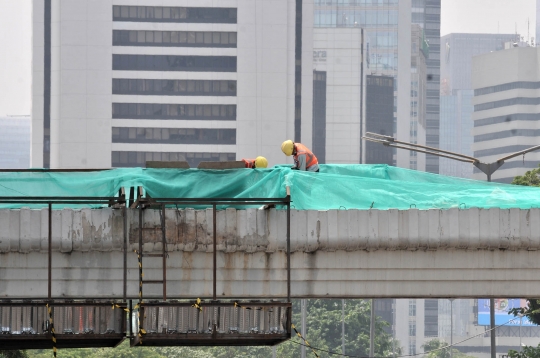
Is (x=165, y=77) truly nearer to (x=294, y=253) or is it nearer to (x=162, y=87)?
(x=162, y=87)

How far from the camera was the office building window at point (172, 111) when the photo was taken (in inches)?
5027

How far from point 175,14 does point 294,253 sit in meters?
112

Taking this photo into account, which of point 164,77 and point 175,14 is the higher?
point 175,14

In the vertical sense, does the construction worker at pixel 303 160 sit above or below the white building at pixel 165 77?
below

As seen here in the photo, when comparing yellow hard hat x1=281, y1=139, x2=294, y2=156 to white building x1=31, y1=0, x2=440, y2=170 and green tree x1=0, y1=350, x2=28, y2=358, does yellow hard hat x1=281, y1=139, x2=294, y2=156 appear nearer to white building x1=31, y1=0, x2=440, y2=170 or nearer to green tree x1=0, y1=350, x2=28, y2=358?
green tree x1=0, y1=350, x2=28, y2=358

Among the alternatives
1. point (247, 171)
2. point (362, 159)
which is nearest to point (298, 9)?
point (362, 159)

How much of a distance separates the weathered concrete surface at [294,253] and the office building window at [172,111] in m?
110

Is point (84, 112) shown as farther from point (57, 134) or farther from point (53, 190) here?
point (53, 190)

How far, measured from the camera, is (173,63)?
419 ft

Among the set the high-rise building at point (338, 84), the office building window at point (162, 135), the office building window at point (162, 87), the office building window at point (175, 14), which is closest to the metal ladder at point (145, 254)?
the office building window at point (162, 87)

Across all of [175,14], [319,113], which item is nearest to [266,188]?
[175,14]

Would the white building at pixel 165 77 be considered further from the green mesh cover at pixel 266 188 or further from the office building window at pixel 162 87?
the green mesh cover at pixel 266 188

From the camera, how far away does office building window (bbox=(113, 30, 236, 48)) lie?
416 feet

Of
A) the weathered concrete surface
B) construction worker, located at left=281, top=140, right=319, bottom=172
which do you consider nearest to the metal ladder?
the weathered concrete surface
